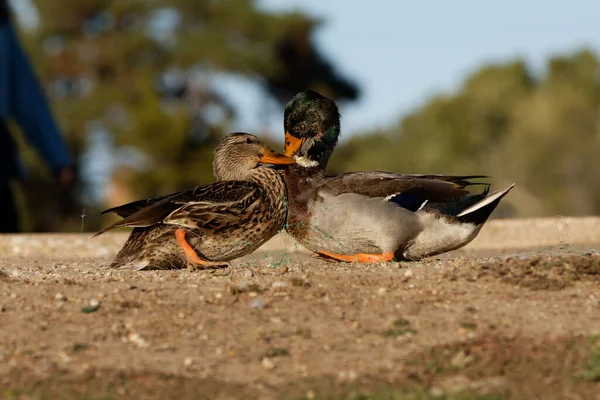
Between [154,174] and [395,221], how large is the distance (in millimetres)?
20203

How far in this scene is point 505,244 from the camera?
13273 mm

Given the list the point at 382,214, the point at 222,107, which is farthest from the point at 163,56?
the point at 382,214

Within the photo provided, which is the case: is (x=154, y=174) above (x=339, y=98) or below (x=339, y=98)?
below

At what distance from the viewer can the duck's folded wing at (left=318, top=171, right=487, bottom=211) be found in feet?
26.9

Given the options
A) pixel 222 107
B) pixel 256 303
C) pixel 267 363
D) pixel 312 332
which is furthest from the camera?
pixel 222 107

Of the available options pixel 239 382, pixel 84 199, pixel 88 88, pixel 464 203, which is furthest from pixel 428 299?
pixel 88 88

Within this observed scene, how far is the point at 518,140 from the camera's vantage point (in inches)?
1903

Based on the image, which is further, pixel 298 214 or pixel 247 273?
pixel 298 214

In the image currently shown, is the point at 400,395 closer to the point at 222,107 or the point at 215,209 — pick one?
the point at 215,209

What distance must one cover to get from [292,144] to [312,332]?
136 inches

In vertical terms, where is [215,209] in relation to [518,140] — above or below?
below

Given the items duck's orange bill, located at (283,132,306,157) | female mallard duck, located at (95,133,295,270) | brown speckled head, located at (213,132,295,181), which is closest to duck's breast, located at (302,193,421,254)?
female mallard duck, located at (95,133,295,270)

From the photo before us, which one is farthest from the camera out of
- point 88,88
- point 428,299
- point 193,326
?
point 88,88

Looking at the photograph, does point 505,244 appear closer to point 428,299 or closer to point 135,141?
point 428,299
